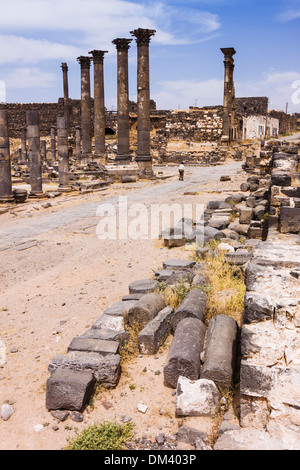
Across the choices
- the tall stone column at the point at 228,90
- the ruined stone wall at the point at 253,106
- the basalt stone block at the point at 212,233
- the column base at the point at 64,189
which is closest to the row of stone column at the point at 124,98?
the column base at the point at 64,189

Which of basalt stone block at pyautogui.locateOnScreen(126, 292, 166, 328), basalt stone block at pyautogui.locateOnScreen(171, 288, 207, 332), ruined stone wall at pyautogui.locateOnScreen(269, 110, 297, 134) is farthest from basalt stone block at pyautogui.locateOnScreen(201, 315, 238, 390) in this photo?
ruined stone wall at pyautogui.locateOnScreen(269, 110, 297, 134)

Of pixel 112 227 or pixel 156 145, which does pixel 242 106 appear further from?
pixel 112 227

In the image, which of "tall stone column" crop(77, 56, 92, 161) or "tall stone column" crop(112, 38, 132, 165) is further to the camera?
"tall stone column" crop(77, 56, 92, 161)

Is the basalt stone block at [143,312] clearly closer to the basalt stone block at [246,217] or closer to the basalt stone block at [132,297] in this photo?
the basalt stone block at [132,297]

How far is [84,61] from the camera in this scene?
3045 cm

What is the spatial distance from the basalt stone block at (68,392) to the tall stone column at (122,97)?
73.0 ft

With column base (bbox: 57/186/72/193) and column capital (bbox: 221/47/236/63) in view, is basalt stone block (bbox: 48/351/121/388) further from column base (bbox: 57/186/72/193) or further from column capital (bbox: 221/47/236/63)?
column capital (bbox: 221/47/236/63)

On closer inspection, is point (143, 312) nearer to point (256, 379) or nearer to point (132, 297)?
point (132, 297)

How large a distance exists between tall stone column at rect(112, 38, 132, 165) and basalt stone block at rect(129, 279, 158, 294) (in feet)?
64.1

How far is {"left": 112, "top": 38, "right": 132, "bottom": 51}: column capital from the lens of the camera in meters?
25.4

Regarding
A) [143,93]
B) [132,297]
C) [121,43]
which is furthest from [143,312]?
[121,43]

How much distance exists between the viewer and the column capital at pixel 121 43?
2539 centimetres

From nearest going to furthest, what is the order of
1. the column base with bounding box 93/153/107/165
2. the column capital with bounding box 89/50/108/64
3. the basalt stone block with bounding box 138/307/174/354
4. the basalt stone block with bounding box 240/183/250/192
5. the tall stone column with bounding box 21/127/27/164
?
the basalt stone block with bounding box 138/307/174/354
the basalt stone block with bounding box 240/183/250/192
the column capital with bounding box 89/50/108/64
the column base with bounding box 93/153/107/165
the tall stone column with bounding box 21/127/27/164

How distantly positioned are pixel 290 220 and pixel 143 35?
2009cm
